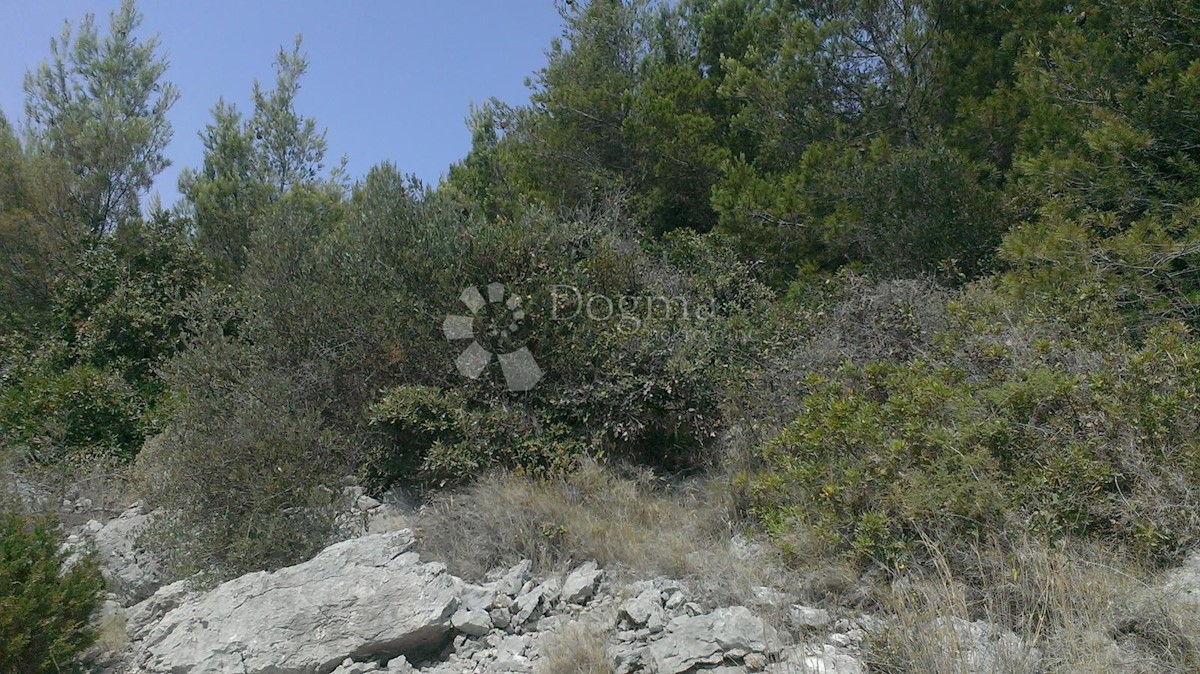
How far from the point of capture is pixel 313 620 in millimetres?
4891

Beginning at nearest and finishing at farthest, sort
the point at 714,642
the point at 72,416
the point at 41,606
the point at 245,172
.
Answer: the point at 714,642 → the point at 41,606 → the point at 72,416 → the point at 245,172

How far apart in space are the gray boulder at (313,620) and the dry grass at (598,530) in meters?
0.69

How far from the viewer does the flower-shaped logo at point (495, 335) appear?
739 cm

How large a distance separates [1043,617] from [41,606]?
17.8 feet

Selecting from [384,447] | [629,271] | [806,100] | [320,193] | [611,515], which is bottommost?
[611,515]

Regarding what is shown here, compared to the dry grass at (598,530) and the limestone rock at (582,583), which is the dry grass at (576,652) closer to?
the limestone rock at (582,583)

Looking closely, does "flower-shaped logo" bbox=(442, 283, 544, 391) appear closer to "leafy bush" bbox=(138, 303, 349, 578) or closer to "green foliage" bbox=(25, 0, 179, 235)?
"leafy bush" bbox=(138, 303, 349, 578)

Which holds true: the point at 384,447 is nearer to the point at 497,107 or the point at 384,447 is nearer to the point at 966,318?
the point at 966,318

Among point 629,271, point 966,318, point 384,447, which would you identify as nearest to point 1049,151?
point 966,318

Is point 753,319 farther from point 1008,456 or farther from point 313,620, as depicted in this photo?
point 313,620

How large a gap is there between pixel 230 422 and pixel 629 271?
3891mm

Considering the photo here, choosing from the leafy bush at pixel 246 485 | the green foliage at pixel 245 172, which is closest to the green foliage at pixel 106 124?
the green foliage at pixel 245 172

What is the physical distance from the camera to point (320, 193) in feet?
54.6

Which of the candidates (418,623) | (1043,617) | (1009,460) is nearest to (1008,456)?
(1009,460)
